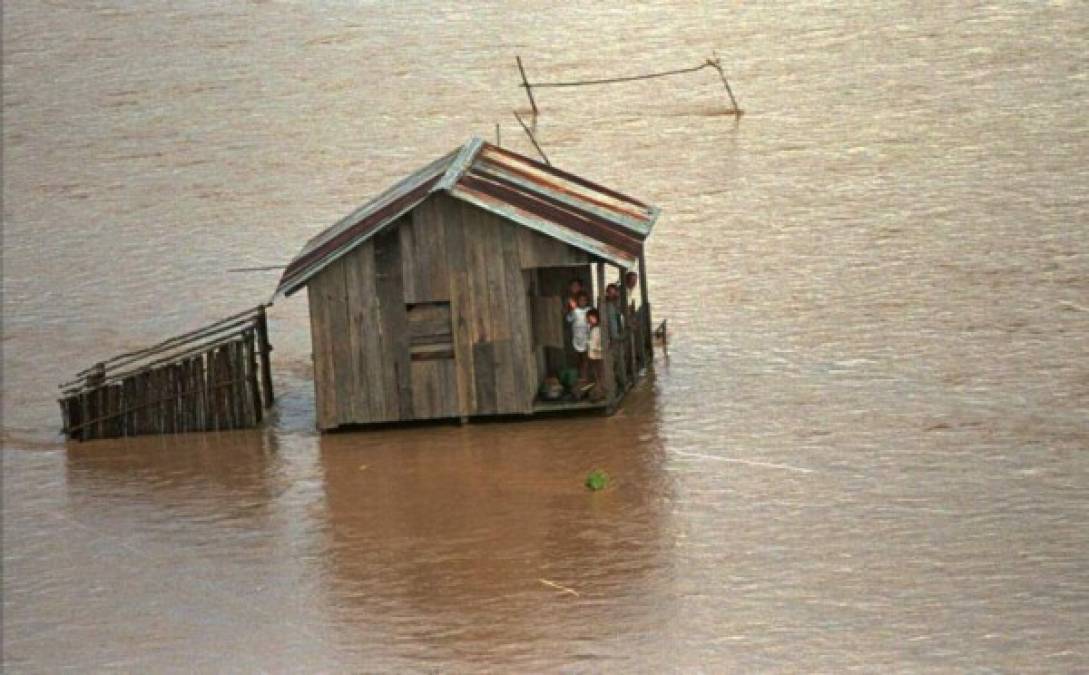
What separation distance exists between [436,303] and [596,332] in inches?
65.4

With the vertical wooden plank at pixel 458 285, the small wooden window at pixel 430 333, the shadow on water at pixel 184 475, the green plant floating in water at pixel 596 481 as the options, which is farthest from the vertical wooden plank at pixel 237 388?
the green plant floating in water at pixel 596 481

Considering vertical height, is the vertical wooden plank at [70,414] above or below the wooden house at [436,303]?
below

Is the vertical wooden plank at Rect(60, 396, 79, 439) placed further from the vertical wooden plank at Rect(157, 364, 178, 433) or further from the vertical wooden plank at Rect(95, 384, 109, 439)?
the vertical wooden plank at Rect(157, 364, 178, 433)

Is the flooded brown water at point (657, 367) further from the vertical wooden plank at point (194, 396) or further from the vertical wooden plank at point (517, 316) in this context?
the vertical wooden plank at point (517, 316)

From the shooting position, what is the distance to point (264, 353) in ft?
76.9

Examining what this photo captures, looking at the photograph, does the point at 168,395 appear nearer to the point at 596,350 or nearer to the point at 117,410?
the point at 117,410

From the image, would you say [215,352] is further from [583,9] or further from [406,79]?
[583,9]

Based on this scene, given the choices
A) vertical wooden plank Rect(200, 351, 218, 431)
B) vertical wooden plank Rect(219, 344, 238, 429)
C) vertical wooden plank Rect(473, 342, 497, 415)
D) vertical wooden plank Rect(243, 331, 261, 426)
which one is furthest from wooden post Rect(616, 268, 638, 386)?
vertical wooden plank Rect(200, 351, 218, 431)

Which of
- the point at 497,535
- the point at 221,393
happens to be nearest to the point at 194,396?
the point at 221,393

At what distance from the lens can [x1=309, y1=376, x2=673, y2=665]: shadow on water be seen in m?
16.5

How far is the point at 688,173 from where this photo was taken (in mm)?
34469

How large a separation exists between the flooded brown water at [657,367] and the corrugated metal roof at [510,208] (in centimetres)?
184

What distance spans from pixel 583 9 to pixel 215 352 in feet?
81.7

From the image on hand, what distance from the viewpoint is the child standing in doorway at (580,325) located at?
22.5 metres
